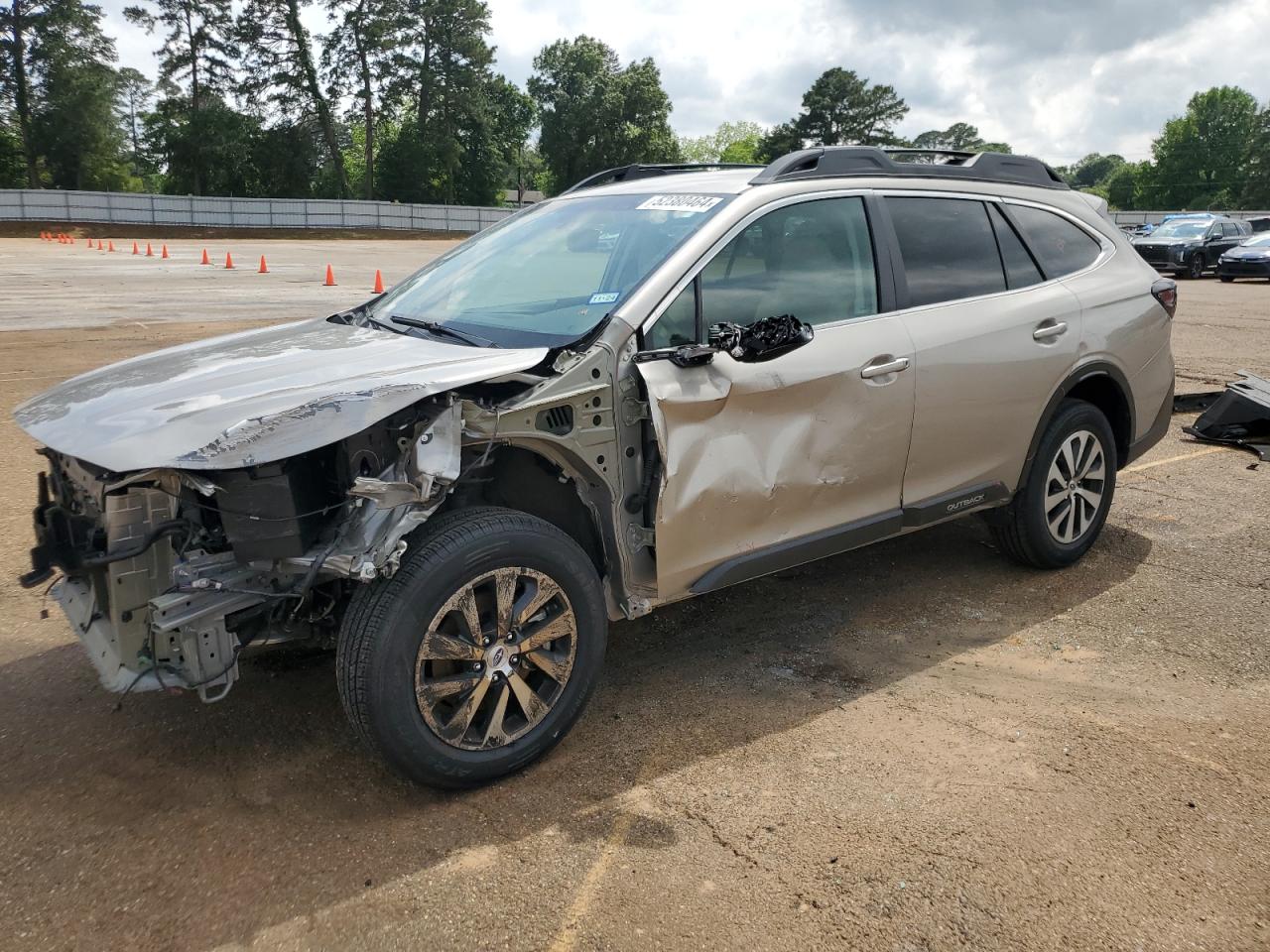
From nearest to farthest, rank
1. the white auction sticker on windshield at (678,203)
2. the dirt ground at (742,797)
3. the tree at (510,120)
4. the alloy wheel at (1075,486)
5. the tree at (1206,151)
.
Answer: the dirt ground at (742,797) → the white auction sticker on windshield at (678,203) → the alloy wheel at (1075,486) → the tree at (510,120) → the tree at (1206,151)

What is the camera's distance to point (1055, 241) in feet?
15.6

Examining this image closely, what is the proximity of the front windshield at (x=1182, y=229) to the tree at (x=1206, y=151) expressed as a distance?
252 feet

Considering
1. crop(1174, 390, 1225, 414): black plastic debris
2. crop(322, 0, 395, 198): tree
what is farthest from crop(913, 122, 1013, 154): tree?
crop(1174, 390, 1225, 414): black plastic debris

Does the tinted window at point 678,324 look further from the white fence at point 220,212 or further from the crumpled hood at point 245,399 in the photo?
the white fence at point 220,212

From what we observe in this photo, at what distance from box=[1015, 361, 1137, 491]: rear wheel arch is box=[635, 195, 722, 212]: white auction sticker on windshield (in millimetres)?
1968

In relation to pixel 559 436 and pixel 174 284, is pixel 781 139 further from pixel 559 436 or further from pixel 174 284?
pixel 559 436

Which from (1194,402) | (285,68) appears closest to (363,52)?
(285,68)

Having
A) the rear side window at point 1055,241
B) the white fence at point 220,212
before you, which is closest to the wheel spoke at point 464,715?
the rear side window at point 1055,241

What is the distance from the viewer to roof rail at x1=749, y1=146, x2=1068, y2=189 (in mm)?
3846

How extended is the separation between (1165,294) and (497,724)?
166 inches

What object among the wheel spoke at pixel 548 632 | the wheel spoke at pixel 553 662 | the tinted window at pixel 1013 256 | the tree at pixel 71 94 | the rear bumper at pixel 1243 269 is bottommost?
the wheel spoke at pixel 553 662

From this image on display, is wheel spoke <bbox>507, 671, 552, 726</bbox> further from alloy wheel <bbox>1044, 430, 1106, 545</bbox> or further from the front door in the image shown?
alloy wheel <bbox>1044, 430, 1106, 545</bbox>

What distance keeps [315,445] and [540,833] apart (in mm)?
1297

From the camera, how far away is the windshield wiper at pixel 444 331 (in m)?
3.40
